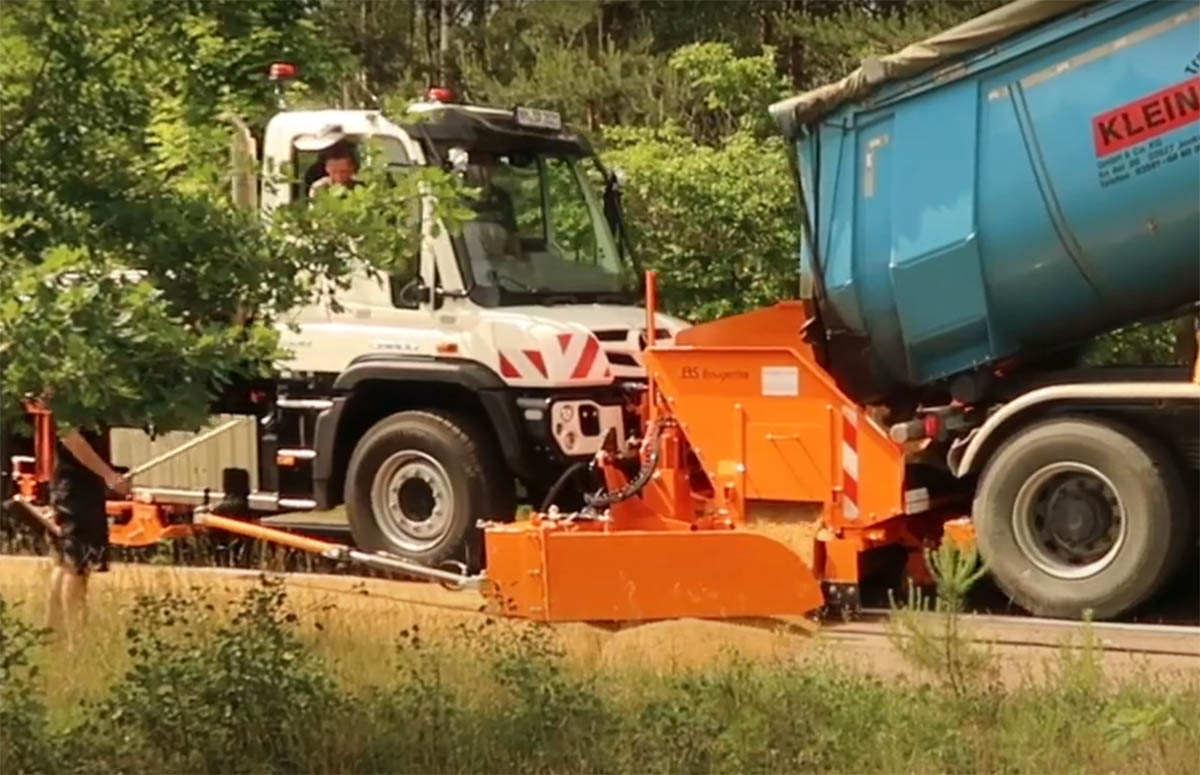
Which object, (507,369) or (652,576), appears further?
(507,369)

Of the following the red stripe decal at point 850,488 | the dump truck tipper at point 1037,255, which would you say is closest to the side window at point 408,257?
the dump truck tipper at point 1037,255

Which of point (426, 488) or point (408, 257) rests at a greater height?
point (408, 257)

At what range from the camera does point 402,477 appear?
33.5 ft

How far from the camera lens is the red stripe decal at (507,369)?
32.4ft

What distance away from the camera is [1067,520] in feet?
28.9

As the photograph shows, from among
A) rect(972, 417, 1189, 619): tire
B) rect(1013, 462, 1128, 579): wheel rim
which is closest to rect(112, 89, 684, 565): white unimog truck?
rect(972, 417, 1189, 619): tire

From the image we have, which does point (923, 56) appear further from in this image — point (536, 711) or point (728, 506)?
point (536, 711)

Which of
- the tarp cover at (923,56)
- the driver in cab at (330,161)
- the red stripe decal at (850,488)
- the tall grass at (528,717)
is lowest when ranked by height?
the tall grass at (528,717)

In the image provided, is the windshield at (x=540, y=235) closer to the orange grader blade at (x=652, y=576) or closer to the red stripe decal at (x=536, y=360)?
the red stripe decal at (x=536, y=360)

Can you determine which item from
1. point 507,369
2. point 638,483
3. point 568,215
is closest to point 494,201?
point 568,215

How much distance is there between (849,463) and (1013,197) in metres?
1.50

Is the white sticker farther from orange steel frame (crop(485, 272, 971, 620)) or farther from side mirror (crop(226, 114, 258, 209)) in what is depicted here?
side mirror (crop(226, 114, 258, 209))

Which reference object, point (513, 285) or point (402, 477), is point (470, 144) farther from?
point (402, 477)

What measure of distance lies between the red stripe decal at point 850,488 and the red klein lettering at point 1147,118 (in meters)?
1.94
